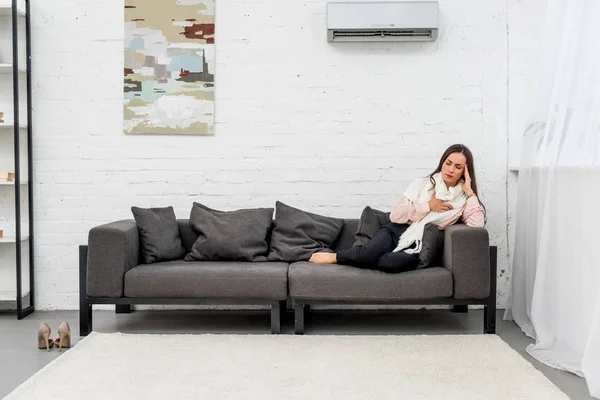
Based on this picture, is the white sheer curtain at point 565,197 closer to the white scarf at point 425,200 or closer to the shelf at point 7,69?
the white scarf at point 425,200

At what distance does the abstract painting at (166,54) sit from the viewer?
4895 mm

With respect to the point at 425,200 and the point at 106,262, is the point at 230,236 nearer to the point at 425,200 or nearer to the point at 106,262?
the point at 106,262

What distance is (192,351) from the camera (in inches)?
142

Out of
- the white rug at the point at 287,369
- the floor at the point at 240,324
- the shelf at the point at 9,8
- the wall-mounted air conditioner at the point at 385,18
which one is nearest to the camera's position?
the white rug at the point at 287,369

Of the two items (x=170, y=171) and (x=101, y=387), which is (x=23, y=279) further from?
(x=101, y=387)

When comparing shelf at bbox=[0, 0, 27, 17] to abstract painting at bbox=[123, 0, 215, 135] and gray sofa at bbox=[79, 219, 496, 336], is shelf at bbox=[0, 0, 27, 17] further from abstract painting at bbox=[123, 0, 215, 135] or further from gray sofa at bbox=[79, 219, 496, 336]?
gray sofa at bbox=[79, 219, 496, 336]

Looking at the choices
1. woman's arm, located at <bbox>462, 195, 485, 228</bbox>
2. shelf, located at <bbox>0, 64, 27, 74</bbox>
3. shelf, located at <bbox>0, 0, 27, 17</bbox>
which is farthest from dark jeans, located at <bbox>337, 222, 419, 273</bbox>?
shelf, located at <bbox>0, 0, 27, 17</bbox>

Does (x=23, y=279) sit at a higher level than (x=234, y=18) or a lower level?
lower

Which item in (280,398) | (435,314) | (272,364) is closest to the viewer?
(280,398)

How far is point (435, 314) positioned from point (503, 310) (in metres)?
0.55

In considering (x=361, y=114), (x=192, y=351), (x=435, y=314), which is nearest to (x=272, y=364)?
(x=192, y=351)

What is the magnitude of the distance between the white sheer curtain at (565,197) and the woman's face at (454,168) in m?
0.42

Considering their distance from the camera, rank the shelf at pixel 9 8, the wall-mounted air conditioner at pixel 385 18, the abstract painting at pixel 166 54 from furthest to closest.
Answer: the abstract painting at pixel 166 54 → the wall-mounted air conditioner at pixel 385 18 → the shelf at pixel 9 8

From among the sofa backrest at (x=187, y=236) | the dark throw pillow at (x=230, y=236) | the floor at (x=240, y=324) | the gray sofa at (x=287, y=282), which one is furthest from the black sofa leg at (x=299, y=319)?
the sofa backrest at (x=187, y=236)
